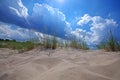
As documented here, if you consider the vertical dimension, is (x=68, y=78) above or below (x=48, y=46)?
below

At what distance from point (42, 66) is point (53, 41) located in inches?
112

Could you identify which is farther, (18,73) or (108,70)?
(18,73)

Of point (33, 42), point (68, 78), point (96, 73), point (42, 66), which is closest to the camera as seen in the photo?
point (68, 78)

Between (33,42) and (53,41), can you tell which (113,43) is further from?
(33,42)

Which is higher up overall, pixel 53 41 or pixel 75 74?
pixel 53 41

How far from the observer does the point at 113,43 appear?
12.6ft

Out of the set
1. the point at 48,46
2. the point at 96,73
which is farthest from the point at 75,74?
the point at 48,46

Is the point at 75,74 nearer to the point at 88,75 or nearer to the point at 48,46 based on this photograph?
the point at 88,75

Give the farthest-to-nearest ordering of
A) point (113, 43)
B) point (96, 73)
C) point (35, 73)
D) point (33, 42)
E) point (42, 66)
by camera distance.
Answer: point (33, 42) < point (113, 43) < point (42, 66) < point (35, 73) < point (96, 73)

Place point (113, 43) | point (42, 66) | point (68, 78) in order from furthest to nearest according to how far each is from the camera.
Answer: point (113, 43), point (42, 66), point (68, 78)

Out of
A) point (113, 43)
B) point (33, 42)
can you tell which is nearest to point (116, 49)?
point (113, 43)

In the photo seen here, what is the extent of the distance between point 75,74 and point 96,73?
8.8 inches

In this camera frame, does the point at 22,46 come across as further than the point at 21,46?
No

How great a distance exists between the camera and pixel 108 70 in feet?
5.75
